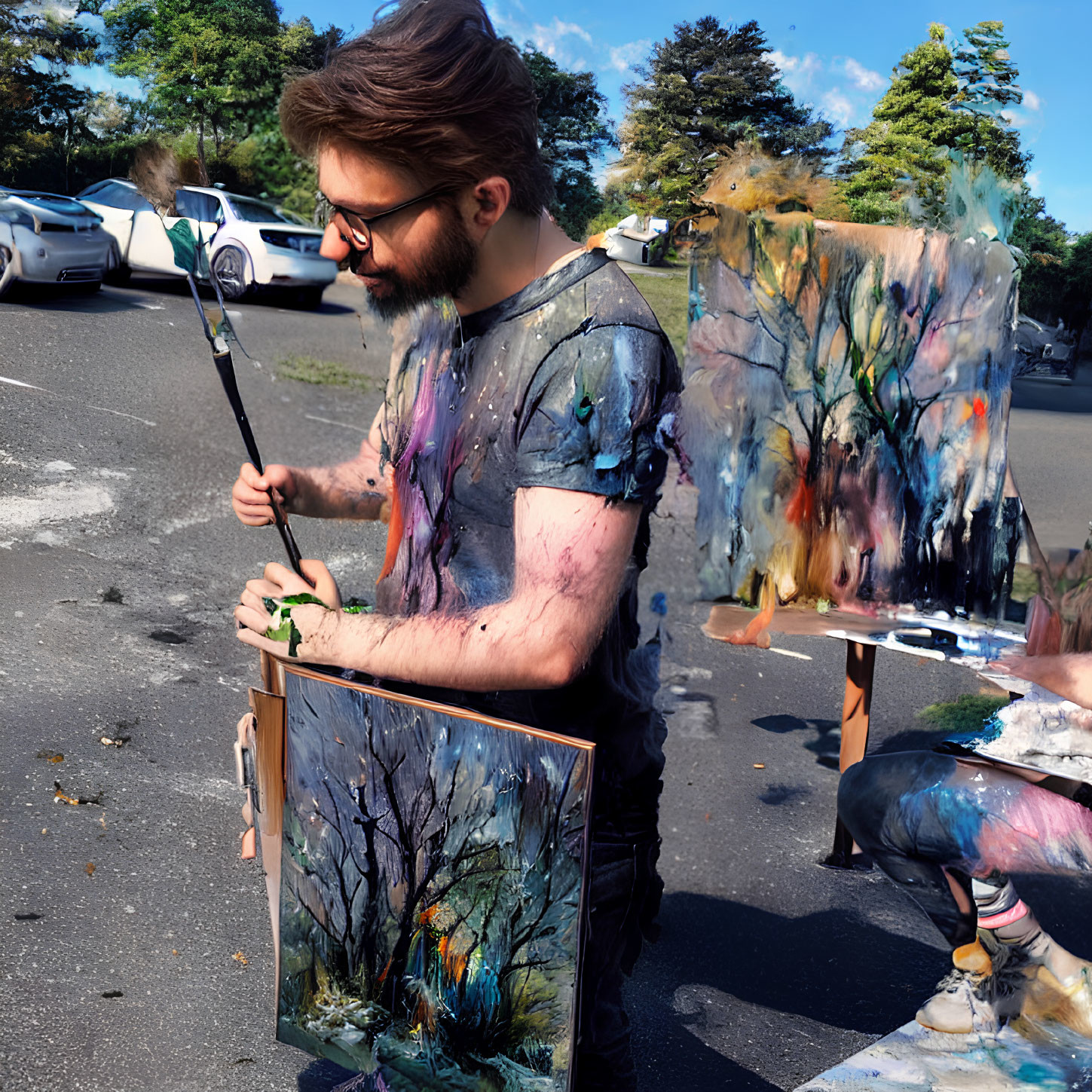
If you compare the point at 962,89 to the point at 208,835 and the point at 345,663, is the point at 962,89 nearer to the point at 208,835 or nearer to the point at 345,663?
the point at 345,663

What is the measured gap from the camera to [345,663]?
137cm

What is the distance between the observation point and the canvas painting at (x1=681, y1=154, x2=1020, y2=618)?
269cm

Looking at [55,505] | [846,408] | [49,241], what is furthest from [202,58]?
[846,408]

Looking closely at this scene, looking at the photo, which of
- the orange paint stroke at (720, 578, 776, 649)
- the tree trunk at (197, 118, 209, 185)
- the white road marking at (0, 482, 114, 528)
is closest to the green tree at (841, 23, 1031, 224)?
the orange paint stroke at (720, 578, 776, 649)

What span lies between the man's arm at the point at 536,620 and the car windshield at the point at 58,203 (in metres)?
7.92

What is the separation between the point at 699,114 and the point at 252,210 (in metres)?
6.64

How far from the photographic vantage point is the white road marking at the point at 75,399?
21.0 ft

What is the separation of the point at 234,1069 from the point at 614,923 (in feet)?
3.33

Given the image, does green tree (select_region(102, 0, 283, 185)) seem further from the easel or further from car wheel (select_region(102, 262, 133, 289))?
the easel

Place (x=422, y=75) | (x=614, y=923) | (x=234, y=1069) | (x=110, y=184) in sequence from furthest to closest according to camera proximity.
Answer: (x=110, y=184), (x=234, y=1069), (x=614, y=923), (x=422, y=75)

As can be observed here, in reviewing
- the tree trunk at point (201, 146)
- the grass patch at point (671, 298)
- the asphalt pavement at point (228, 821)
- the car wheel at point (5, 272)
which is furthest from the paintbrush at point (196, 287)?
the car wheel at point (5, 272)

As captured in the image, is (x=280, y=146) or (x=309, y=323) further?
(x=309, y=323)

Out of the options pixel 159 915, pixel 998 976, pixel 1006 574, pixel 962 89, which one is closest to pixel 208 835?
pixel 159 915

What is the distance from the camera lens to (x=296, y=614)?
55.1 inches
